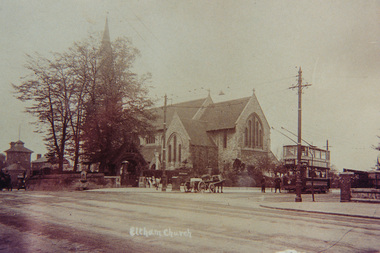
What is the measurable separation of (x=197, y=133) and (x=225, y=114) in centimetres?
616

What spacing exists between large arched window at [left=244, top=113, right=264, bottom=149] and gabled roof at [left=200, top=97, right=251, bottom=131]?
91.5 inches

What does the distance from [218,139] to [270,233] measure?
41640 millimetres

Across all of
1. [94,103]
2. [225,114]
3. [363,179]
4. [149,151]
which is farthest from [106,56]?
[149,151]

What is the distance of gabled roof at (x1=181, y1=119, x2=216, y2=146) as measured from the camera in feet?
154

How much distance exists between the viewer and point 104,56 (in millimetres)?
29688

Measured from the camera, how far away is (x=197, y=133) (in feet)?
159

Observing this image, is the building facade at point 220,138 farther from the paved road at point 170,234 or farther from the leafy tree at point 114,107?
the paved road at point 170,234

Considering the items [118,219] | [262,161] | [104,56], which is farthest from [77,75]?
[262,161]

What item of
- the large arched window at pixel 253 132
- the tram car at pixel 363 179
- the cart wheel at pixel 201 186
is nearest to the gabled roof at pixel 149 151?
the large arched window at pixel 253 132

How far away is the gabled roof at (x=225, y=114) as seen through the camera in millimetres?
48631

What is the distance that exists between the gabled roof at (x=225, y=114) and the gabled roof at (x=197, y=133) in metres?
1.35

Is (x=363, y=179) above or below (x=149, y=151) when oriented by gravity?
below

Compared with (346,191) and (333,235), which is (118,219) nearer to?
(333,235)

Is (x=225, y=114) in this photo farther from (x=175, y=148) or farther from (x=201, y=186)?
(x=201, y=186)
